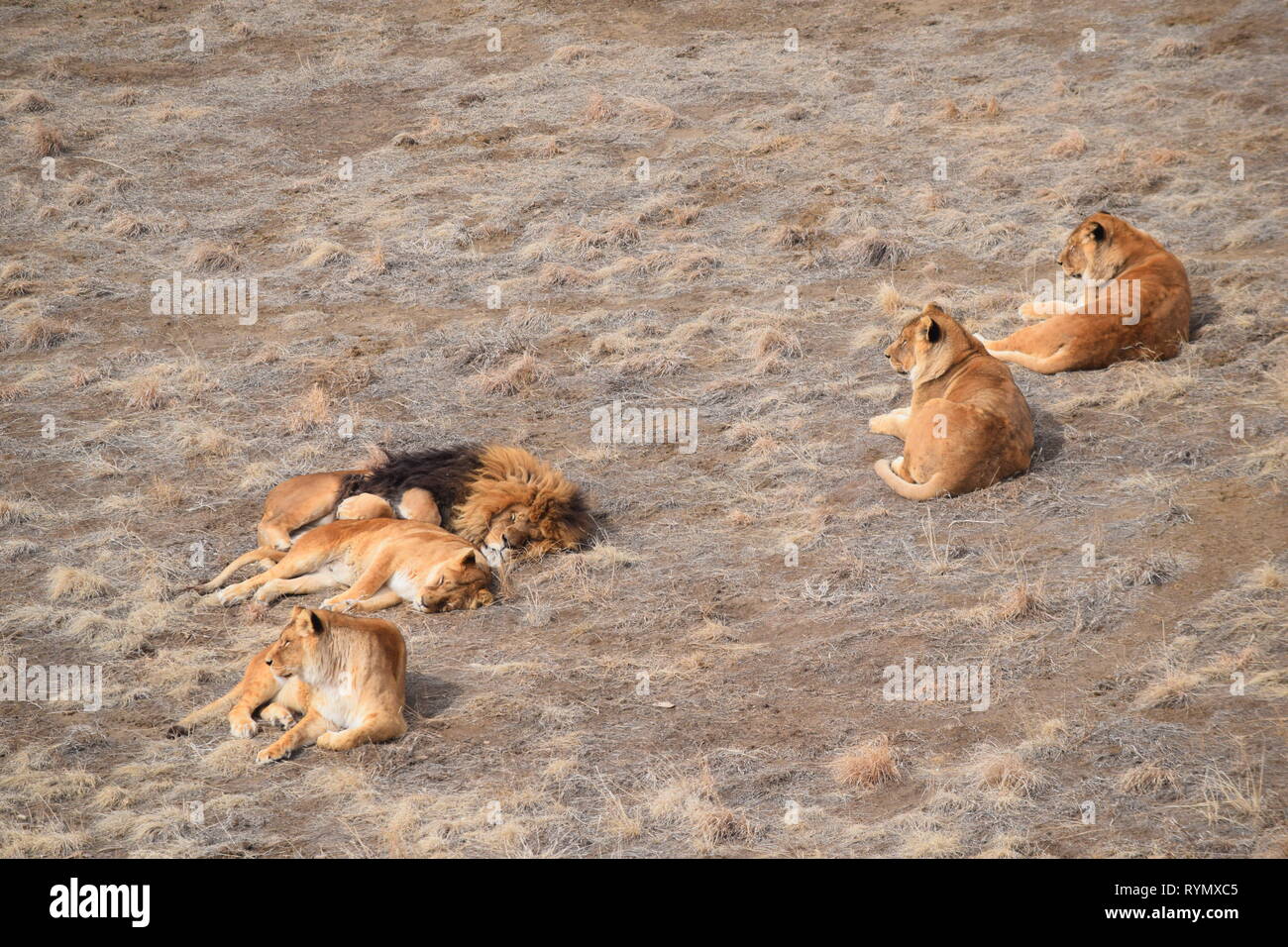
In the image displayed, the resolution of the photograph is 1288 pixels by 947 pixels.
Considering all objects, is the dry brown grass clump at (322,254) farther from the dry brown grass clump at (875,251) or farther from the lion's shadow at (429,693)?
the lion's shadow at (429,693)

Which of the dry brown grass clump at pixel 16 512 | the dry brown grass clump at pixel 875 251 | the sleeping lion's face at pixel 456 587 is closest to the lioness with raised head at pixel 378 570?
the sleeping lion's face at pixel 456 587

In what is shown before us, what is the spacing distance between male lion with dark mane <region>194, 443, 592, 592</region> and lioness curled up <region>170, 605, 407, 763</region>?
214 cm

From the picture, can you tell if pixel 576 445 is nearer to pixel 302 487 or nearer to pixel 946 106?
pixel 302 487

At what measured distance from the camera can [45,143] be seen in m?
19.8

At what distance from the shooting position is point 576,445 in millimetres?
12547

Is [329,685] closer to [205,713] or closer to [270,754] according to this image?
[270,754]

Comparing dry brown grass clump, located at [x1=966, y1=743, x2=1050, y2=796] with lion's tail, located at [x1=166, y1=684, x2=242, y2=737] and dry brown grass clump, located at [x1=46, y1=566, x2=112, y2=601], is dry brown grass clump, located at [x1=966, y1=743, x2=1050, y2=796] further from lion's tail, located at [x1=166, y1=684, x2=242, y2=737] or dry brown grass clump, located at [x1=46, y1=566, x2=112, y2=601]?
dry brown grass clump, located at [x1=46, y1=566, x2=112, y2=601]

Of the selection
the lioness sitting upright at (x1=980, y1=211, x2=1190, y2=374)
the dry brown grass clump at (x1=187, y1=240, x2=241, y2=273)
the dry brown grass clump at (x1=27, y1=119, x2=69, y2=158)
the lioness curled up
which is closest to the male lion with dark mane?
the lioness curled up

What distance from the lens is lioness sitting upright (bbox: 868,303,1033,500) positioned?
10555 mm

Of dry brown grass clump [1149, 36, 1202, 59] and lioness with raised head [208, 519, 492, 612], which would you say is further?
dry brown grass clump [1149, 36, 1202, 59]

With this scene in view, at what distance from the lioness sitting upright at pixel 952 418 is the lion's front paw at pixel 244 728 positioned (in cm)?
546

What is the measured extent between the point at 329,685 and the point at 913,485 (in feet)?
16.6

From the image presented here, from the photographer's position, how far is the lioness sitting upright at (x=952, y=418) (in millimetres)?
10555

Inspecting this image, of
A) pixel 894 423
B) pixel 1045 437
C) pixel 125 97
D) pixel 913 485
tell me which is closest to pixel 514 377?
pixel 894 423
